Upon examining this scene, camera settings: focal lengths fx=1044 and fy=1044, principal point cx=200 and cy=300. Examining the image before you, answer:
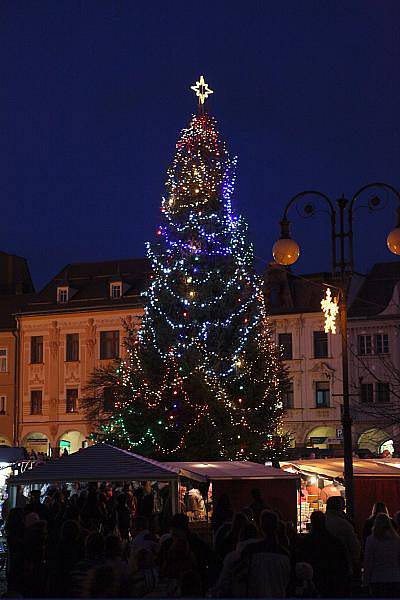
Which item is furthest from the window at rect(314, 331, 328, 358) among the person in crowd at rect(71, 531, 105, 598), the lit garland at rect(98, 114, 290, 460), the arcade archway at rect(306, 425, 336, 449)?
the person in crowd at rect(71, 531, 105, 598)

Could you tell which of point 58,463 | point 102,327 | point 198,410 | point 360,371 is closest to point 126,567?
point 58,463

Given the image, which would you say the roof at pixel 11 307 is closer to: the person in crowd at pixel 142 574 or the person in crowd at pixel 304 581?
the person in crowd at pixel 304 581

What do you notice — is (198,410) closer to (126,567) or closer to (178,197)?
(178,197)

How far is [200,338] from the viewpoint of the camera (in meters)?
31.0

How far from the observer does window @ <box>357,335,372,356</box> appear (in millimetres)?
54750

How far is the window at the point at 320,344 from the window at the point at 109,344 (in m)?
11.3

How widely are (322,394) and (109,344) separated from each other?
41.2 ft

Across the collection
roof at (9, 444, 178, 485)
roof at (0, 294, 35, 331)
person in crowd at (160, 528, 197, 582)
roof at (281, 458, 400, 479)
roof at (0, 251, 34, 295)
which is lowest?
person in crowd at (160, 528, 197, 582)

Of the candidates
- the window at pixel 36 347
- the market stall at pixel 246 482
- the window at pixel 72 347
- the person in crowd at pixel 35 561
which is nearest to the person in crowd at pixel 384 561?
the person in crowd at pixel 35 561

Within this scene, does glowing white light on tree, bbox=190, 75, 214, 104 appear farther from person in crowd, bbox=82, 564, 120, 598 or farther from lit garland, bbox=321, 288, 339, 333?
person in crowd, bbox=82, 564, 120, 598

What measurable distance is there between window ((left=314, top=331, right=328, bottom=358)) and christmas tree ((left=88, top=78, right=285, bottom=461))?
2417 centimetres

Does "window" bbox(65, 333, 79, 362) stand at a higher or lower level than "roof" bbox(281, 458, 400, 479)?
higher

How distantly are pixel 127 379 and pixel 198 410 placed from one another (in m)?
2.69

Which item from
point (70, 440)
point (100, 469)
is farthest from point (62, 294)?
point (100, 469)
